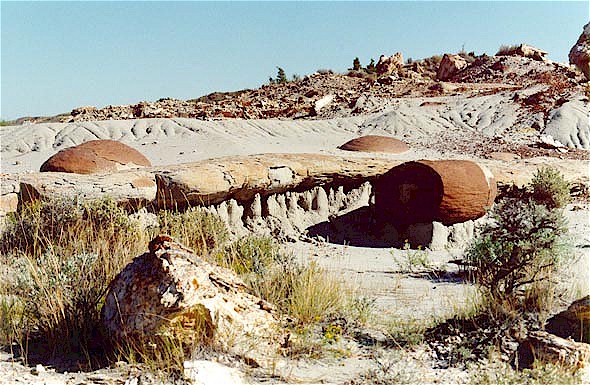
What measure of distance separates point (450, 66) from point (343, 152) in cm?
1919

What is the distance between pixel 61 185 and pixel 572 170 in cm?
795

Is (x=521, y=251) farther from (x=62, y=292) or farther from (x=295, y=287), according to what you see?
(x=62, y=292)

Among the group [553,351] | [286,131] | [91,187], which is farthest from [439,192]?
[286,131]

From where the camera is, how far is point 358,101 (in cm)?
2094

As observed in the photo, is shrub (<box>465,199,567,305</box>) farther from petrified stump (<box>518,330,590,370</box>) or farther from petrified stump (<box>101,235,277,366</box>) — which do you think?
petrified stump (<box>101,235,277,366</box>)

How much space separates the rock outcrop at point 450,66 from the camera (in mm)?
31120

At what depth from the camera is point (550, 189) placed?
9.26 meters

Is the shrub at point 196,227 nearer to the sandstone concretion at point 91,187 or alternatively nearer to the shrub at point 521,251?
the sandstone concretion at point 91,187

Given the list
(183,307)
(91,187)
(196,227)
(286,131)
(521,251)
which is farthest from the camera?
(286,131)

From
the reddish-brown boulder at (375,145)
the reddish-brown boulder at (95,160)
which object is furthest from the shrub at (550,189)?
the reddish-brown boulder at (95,160)

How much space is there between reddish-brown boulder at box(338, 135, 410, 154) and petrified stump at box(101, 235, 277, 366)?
1068 cm

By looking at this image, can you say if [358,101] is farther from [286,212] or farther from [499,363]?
[499,363]

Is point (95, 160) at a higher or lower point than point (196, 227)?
higher

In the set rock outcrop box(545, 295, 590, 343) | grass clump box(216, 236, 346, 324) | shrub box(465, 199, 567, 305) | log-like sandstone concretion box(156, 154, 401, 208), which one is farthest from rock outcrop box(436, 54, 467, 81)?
rock outcrop box(545, 295, 590, 343)
